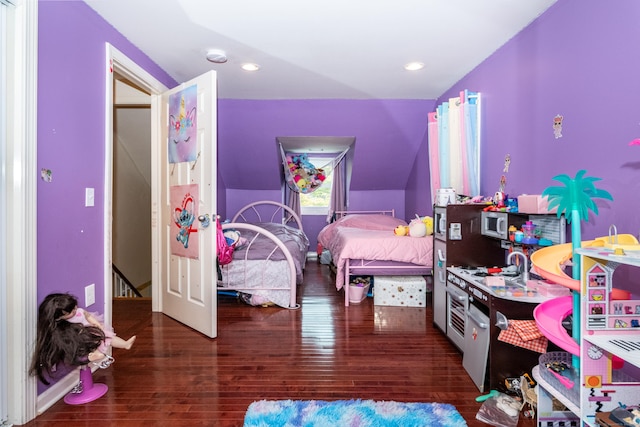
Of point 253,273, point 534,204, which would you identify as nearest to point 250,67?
point 253,273

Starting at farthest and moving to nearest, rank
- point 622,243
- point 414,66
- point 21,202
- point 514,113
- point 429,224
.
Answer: point 429,224, point 414,66, point 514,113, point 21,202, point 622,243

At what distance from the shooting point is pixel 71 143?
6.93ft

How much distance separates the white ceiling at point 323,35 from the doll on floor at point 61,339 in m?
1.76

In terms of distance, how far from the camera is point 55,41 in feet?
6.49

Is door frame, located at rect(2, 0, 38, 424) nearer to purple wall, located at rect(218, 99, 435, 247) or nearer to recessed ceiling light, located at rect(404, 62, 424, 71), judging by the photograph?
recessed ceiling light, located at rect(404, 62, 424, 71)

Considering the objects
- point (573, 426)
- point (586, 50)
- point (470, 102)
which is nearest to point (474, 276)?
point (573, 426)

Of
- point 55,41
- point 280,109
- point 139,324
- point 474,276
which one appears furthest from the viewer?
point 280,109

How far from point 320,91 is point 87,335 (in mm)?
3196

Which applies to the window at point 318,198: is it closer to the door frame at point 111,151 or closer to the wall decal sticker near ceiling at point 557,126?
the door frame at point 111,151

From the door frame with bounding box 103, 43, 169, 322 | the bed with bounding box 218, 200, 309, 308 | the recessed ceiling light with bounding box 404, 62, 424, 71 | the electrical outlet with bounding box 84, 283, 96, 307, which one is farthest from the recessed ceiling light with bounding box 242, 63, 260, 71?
the electrical outlet with bounding box 84, 283, 96, 307

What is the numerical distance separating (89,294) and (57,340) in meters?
0.48

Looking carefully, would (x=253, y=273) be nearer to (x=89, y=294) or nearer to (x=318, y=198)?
(x=89, y=294)

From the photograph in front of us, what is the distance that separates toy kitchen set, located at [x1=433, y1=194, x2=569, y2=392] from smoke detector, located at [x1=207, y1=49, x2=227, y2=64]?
7.04ft

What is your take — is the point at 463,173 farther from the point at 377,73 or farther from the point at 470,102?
the point at 377,73
